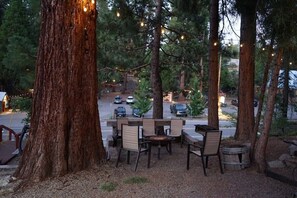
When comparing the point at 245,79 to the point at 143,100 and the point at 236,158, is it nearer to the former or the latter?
the point at 236,158

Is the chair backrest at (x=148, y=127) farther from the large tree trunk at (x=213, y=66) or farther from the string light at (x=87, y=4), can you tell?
the string light at (x=87, y=4)

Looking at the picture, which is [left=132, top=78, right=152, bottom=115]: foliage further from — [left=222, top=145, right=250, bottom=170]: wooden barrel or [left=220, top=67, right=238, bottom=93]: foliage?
[left=222, top=145, right=250, bottom=170]: wooden barrel

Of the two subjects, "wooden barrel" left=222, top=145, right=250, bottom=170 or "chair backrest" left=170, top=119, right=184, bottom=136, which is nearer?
"wooden barrel" left=222, top=145, right=250, bottom=170

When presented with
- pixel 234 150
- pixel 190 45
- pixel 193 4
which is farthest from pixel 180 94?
pixel 234 150

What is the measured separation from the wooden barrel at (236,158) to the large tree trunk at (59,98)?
264cm

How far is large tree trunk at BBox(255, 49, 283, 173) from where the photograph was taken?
6.47 metres

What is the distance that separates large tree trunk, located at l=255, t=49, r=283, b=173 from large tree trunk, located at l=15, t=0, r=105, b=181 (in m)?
3.17

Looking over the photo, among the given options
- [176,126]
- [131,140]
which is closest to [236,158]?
[131,140]

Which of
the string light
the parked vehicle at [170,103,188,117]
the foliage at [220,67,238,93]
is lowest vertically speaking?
the parked vehicle at [170,103,188,117]

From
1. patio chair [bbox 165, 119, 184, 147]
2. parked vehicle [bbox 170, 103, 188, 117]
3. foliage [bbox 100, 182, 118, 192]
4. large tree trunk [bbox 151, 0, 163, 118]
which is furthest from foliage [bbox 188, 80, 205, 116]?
foliage [bbox 100, 182, 118, 192]

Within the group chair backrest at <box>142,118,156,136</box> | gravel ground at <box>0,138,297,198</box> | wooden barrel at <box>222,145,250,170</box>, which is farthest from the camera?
chair backrest at <box>142,118,156,136</box>

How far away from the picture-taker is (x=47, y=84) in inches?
247

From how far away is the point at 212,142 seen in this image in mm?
6789

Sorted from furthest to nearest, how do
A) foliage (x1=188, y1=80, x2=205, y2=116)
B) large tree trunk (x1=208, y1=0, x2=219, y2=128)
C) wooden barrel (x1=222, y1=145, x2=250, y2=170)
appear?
1. foliage (x1=188, y1=80, x2=205, y2=116)
2. large tree trunk (x1=208, y1=0, x2=219, y2=128)
3. wooden barrel (x1=222, y1=145, x2=250, y2=170)
